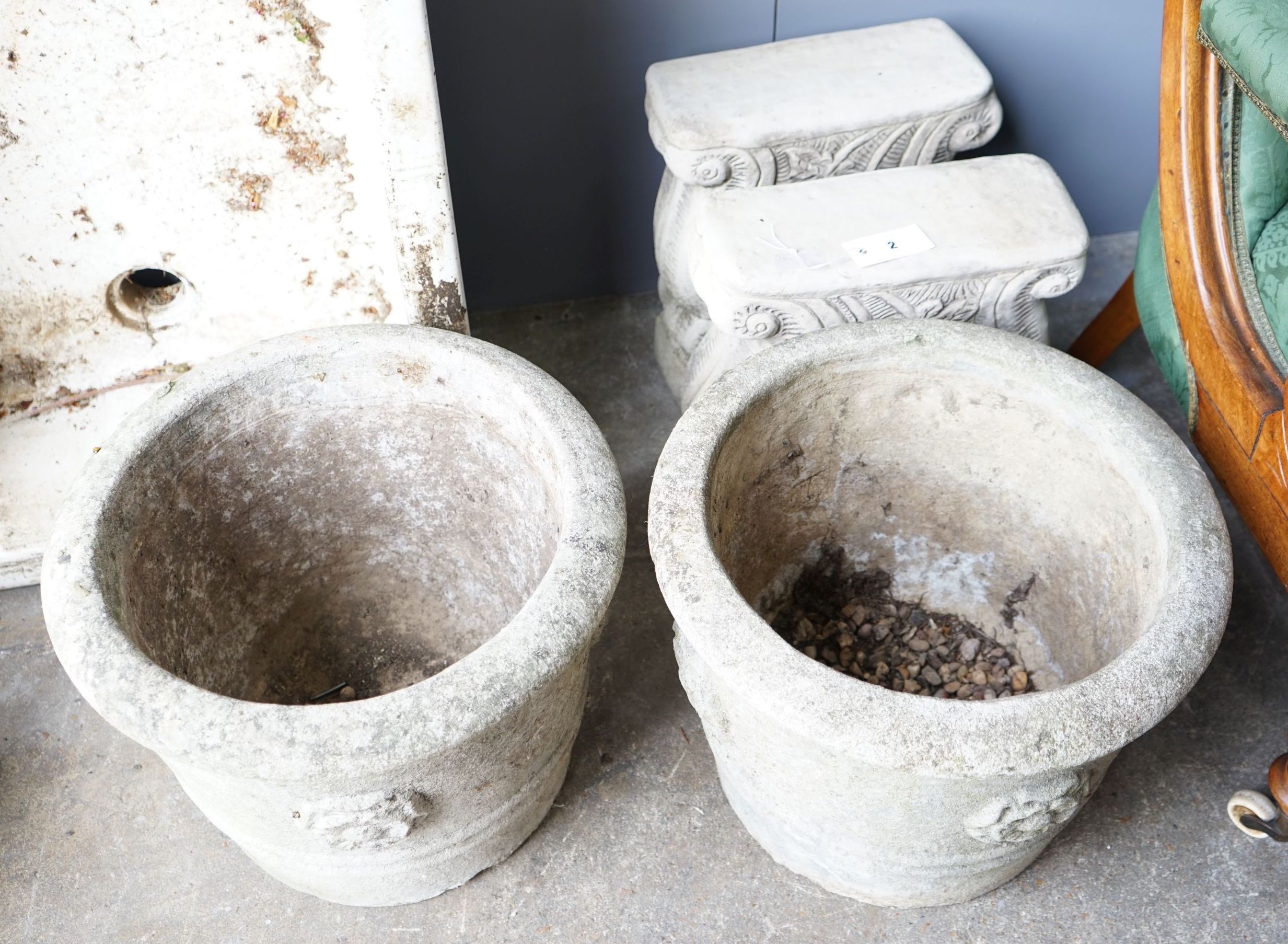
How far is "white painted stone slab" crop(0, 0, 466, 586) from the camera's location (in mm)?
1471

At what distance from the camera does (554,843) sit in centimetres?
178

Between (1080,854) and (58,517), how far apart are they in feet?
5.11

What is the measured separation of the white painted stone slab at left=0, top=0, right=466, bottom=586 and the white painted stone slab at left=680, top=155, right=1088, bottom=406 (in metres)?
0.45

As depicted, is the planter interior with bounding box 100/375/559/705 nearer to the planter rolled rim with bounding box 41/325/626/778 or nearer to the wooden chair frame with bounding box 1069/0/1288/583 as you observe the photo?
the planter rolled rim with bounding box 41/325/626/778

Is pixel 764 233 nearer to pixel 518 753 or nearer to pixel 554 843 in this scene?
pixel 518 753

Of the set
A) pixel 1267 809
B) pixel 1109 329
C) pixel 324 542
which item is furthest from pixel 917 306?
pixel 324 542

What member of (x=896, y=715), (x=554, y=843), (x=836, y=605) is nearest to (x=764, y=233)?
(x=836, y=605)

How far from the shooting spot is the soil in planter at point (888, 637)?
186 centimetres

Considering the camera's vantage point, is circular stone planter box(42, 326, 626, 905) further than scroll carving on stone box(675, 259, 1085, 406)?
No

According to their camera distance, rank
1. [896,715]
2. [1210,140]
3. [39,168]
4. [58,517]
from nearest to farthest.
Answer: [896,715] < [58,517] < [39,168] < [1210,140]

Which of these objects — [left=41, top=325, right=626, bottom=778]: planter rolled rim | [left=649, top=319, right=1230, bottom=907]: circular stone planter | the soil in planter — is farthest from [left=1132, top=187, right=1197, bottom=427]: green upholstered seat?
[left=41, top=325, right=626, bottom=778]: planter rolled rim

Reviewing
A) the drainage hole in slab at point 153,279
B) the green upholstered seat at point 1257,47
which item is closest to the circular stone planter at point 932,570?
the green upholstered seat at point 1257,47

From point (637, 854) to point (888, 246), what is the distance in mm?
1052

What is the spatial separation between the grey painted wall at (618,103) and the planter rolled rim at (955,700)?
849mm
